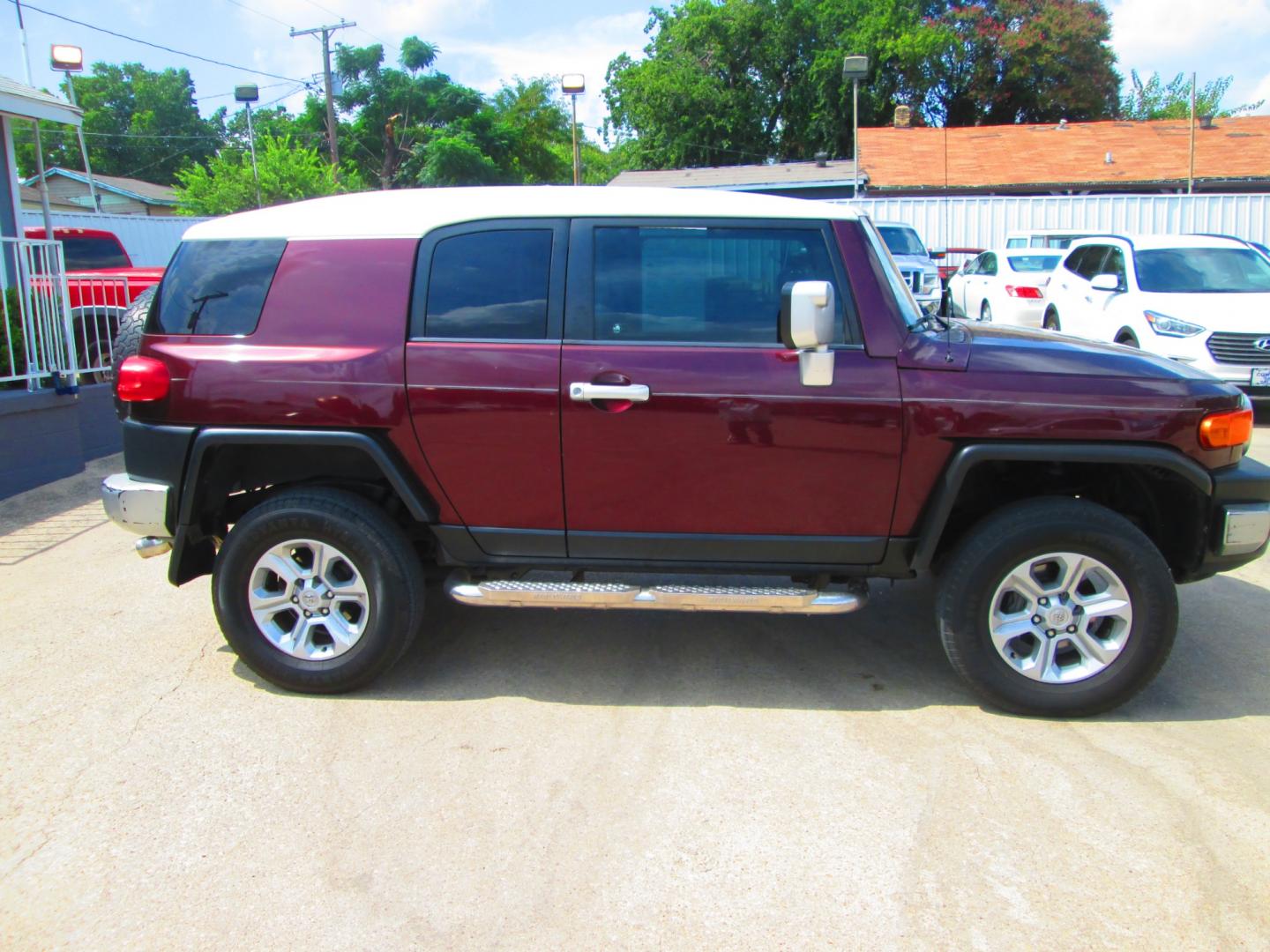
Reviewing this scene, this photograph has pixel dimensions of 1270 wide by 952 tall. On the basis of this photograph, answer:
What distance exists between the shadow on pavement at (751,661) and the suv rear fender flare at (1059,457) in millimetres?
890

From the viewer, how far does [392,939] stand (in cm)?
275

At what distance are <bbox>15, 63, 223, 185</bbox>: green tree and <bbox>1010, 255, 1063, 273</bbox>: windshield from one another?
67.6m

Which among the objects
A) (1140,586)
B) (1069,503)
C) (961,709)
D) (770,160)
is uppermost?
(770,160)

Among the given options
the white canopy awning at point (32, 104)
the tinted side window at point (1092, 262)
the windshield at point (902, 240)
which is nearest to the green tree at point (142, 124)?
the windshield at point (902, 240)

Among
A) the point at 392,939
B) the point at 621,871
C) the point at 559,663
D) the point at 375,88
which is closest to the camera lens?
the point at 392,939

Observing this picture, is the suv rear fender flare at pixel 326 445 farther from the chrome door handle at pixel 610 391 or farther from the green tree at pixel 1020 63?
the green tree at pixel 1020 63

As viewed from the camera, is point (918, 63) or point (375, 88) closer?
point (918, 63)

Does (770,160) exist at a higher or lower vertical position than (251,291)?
higher

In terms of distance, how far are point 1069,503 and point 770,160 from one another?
4669cm

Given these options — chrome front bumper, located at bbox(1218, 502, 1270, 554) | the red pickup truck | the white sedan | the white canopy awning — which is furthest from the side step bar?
the white sedan

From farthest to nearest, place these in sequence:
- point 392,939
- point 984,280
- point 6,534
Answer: point 984,280 < point 6,534 < point 392,939

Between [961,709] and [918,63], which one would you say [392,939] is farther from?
[918,63]

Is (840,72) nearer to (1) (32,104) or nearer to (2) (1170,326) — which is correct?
(2) (1170,326)

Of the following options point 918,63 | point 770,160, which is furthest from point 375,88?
point 918,63
